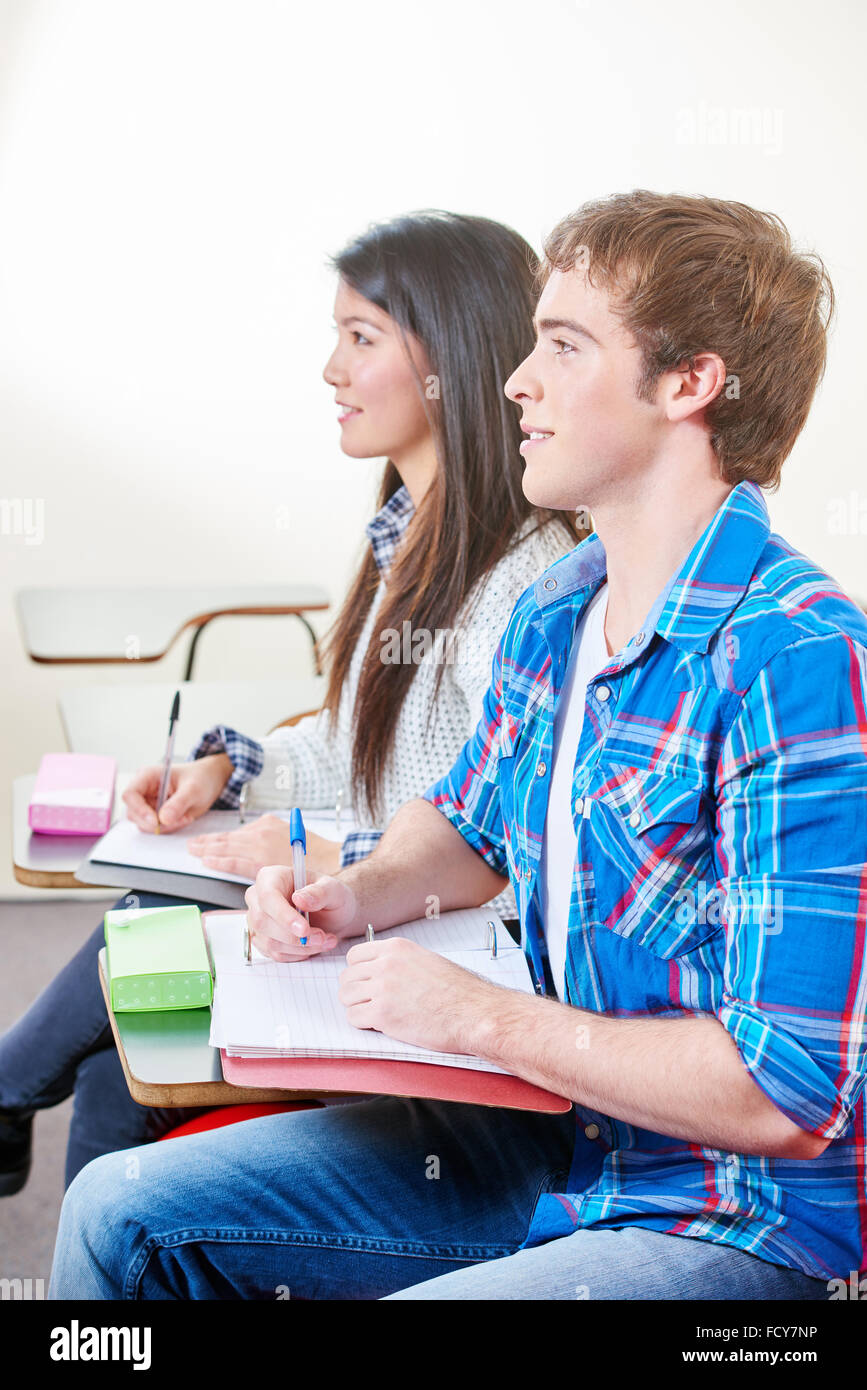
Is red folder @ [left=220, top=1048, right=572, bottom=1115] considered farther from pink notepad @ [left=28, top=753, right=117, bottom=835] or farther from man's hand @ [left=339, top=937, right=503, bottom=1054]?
pink notepad @ [left=28, top=753, right=117, bottom=835]

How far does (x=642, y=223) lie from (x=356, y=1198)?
816 mm

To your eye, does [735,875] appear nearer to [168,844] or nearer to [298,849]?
[298,849]

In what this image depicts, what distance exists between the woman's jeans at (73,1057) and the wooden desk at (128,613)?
0.87m

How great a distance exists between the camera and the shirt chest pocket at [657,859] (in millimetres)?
1007

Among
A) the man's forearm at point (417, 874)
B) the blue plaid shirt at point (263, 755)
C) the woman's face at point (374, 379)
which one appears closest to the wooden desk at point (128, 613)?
the blue plaid shirt at point (263, 755)

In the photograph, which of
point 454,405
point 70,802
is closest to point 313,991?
point 70,802

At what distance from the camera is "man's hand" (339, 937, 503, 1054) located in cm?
97

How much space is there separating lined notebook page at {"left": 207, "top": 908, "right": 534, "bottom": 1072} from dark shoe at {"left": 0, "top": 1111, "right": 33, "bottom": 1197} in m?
0.73

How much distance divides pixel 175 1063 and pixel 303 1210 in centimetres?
20

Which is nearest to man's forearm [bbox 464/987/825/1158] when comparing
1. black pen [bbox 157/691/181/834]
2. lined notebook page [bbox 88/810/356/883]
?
lined notebook page [bbox 88/810/356/883]

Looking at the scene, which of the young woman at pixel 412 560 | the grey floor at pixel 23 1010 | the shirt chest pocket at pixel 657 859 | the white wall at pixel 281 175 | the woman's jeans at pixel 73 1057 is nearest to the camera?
the shirt chest pocket at pixel 657 859

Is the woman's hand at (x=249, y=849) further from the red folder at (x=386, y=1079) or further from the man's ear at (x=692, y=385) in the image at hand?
the man's ear at (x=692, y=385)

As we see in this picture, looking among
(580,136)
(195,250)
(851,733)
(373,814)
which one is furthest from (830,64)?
(851,733)

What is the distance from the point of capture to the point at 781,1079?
864mm
